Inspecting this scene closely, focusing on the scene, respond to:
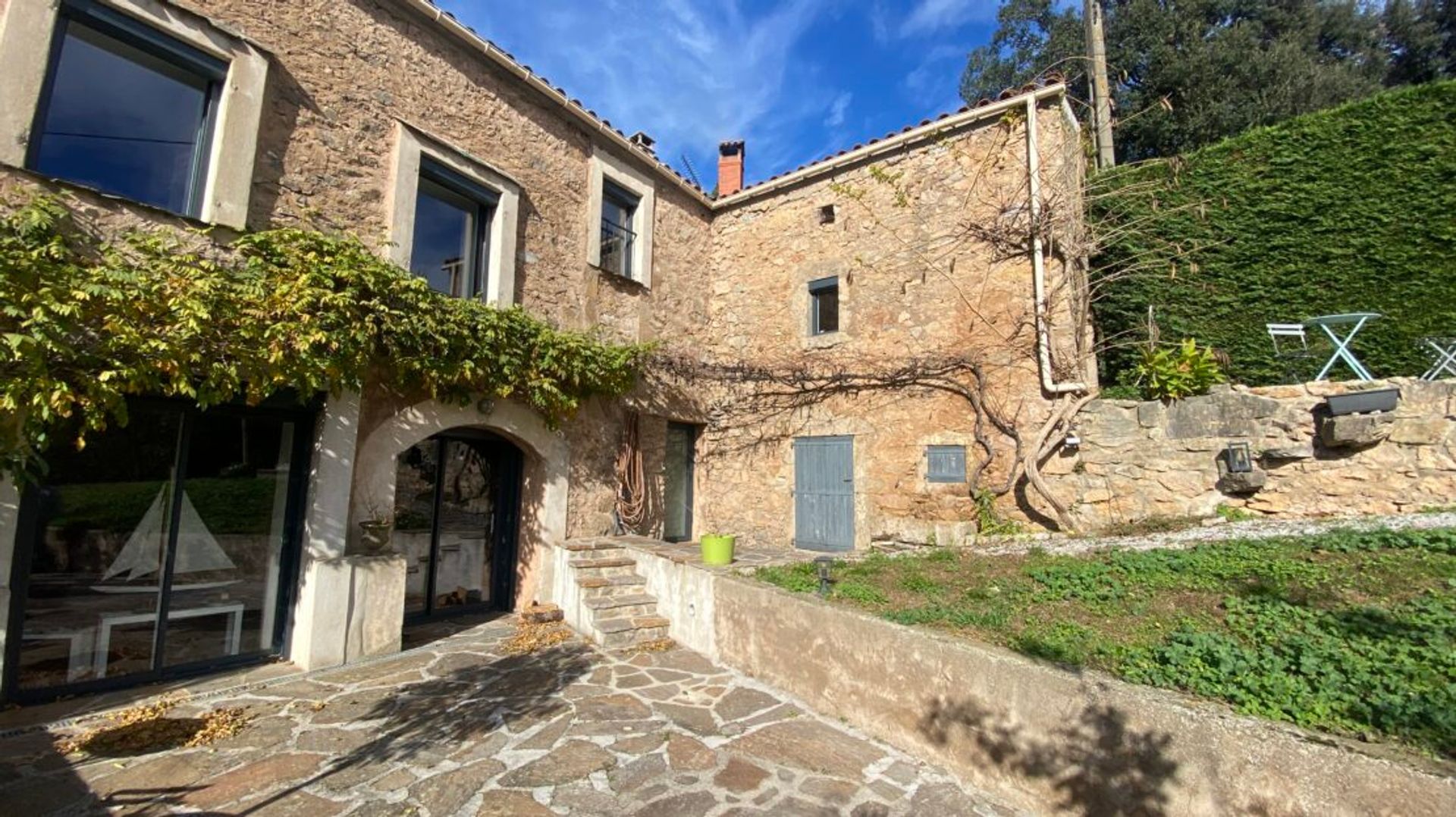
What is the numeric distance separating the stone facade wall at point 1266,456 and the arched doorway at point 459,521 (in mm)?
6881

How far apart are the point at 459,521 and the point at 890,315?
655 centimetres

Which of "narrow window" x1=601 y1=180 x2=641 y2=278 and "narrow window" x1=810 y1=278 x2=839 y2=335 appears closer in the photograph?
"narrow window" x1=601 y1=180 x2=641 y2=278

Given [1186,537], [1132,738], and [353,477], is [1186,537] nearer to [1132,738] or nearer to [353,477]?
[1132,738]

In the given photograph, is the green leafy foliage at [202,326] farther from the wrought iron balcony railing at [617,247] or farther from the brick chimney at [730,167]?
the brick chimney at [730,167]

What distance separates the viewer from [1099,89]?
1149 cm

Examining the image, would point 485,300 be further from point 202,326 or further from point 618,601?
point 618,601

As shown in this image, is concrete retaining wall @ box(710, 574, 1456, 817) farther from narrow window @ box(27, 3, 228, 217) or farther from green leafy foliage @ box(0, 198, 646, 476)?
narrow window @ box(27, 3, 228, 217)

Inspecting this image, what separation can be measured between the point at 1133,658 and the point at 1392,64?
22230 millimetres

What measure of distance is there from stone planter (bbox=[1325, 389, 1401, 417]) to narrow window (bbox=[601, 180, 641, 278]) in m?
8.37

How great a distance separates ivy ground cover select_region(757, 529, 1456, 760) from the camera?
272 centimetres

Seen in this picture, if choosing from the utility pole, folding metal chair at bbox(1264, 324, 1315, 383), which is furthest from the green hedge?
the utility pole

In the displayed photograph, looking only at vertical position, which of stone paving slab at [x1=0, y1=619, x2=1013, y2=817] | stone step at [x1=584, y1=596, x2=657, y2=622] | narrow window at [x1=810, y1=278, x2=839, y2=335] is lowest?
stone paving slab at [x1=0, y1=619, x2=1013, y2=817]

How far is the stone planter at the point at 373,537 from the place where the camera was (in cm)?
562

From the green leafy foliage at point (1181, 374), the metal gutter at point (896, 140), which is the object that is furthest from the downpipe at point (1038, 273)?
the green leafy foliage at point (1181, 374)
